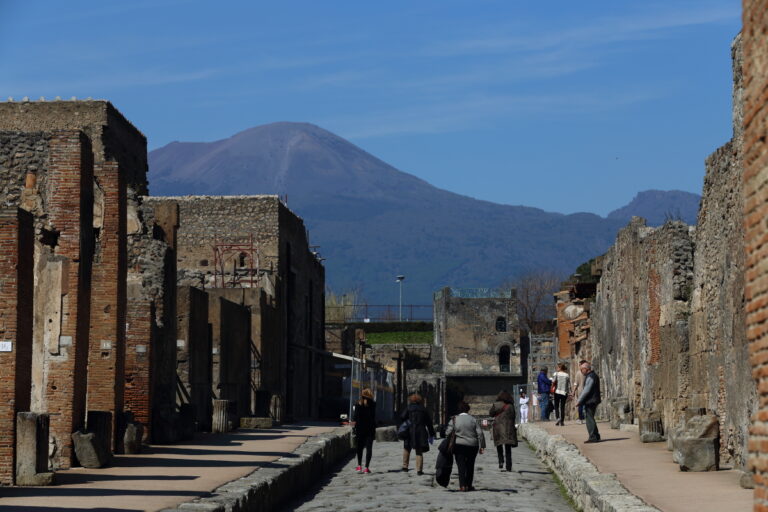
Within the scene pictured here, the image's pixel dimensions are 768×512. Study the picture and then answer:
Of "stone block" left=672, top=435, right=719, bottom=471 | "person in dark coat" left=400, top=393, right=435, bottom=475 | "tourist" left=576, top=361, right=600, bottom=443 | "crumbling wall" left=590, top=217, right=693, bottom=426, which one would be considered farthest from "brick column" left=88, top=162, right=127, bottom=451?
"stone block" left=672, top=435, right=719, bottom=471

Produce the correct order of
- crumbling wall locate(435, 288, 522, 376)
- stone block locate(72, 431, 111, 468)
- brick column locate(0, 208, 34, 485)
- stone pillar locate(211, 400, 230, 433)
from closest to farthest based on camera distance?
1. brick column locate(0, 208, 34, 485)
2. stone block locate(72, 431, 111, 468)
3. stone pillar locate(211, 400, 230, 433)
4. crumbling wall locate(435, 288, 522, 376)

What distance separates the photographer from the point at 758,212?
280 inches

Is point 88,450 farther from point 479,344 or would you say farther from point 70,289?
point 479,344

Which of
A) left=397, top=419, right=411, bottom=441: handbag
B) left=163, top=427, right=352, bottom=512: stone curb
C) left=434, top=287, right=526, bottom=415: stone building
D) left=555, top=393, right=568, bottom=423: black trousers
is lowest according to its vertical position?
left=163, top=427, right=352, bottom=512: stone curb

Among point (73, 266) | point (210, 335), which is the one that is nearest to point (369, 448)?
point (73, 266)

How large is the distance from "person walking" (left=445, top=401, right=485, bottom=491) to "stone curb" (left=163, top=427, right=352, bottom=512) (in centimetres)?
205

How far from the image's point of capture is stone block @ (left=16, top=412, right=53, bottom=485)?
1492 cm

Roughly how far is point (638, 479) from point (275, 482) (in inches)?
157

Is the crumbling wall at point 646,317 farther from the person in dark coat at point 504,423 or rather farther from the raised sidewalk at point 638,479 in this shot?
the person in dark coat at point 504,423

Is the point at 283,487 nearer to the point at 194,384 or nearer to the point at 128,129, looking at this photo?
the point at 194,384

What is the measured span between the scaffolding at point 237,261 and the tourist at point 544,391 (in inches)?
391

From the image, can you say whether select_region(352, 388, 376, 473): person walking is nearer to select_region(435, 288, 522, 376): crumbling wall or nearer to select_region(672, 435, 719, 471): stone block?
select_region(672, 435, 719, 471): stone block

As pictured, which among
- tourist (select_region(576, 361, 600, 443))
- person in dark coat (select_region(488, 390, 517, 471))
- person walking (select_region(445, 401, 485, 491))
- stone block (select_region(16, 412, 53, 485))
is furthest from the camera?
tourist (select_region(576, 361, 600, 443))

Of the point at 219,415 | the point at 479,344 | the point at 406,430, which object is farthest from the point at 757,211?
the point at 479,344
